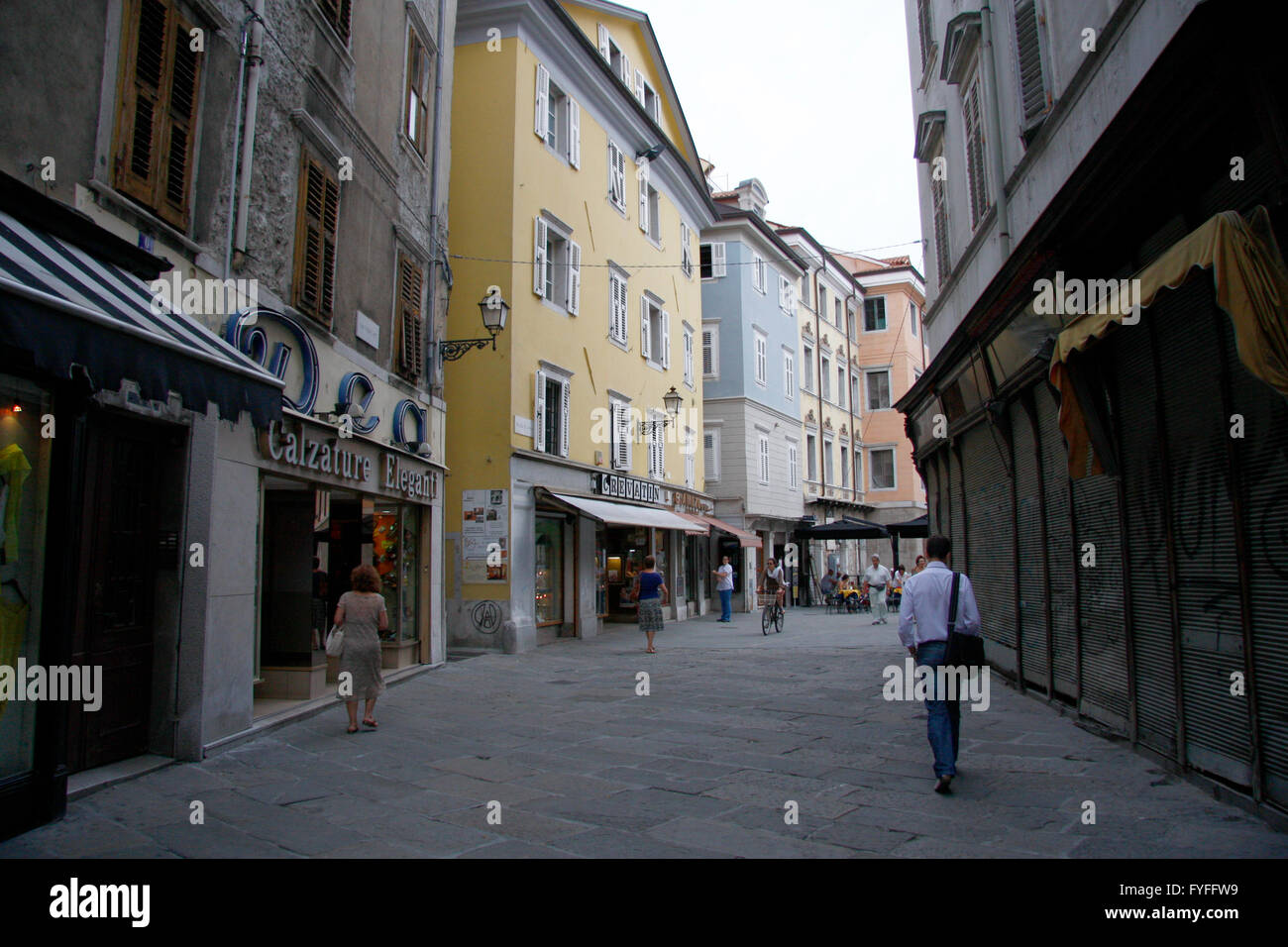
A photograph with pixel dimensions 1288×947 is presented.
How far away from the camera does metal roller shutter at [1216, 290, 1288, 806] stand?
4.89 m

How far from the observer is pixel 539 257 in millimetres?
17734

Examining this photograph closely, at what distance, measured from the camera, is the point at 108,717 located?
6562 mm

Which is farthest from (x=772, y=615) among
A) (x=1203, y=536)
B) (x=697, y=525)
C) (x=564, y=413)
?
(x=1203, y=536)

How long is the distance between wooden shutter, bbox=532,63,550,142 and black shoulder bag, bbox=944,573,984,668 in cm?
1482

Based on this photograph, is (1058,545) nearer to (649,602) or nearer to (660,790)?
(660,790)

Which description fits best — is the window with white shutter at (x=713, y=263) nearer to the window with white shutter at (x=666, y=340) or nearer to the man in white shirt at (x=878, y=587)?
the window with white shutter at (x=666, y=340)

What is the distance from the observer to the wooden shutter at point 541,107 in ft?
58.5

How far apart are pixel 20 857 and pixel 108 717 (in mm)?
2201

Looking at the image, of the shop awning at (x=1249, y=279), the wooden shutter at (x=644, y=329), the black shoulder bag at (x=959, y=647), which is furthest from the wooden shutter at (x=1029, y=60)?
the wooden shutter at (x=644, y=329)

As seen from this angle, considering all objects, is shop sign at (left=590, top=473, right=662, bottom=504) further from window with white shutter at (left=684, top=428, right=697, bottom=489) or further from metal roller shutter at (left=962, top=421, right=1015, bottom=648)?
metal roller shutter at (left=962, top=421, right=1015, bottom=648)
